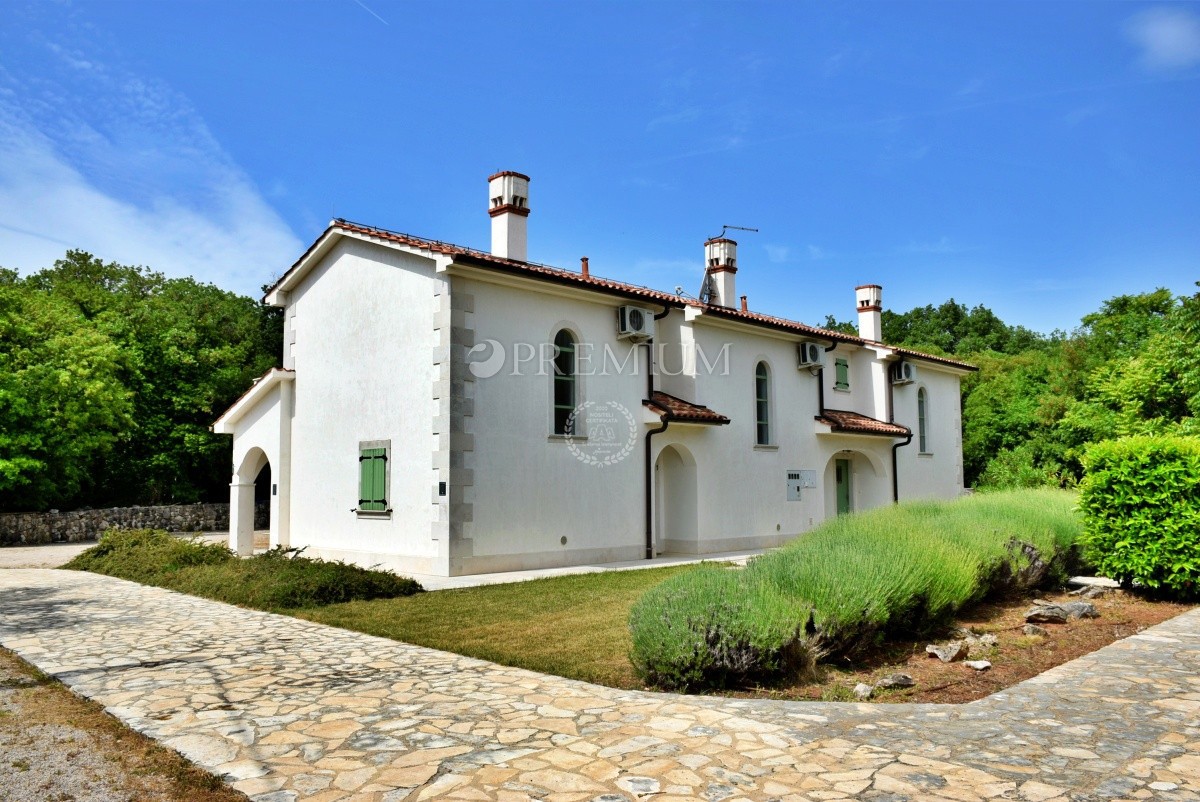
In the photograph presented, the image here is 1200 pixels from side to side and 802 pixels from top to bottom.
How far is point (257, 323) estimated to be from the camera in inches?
1369

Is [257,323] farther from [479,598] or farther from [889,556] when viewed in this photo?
[889,556]

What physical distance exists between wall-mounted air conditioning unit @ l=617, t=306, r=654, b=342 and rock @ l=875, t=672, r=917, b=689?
10834mm

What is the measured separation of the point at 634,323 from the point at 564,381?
1969 mm

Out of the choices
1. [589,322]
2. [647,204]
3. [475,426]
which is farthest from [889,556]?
[647,204]

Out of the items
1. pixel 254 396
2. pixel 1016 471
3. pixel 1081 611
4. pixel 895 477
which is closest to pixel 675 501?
pixel 895 477

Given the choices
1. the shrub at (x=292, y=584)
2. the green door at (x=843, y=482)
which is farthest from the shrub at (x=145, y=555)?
the green door at (x=843, y=482)

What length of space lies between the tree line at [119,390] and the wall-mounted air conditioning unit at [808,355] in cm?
2091

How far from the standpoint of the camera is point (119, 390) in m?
27.2

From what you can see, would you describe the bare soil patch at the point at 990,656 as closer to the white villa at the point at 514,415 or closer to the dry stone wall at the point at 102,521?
the white villa at the point at 514,415

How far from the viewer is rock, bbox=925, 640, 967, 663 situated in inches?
304

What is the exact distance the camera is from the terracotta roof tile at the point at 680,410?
55.9ft

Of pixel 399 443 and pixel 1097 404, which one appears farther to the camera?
pixel 1097 404

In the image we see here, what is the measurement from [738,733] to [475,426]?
991 centimetres

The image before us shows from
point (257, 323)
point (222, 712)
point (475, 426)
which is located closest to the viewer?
point (222, 712)
